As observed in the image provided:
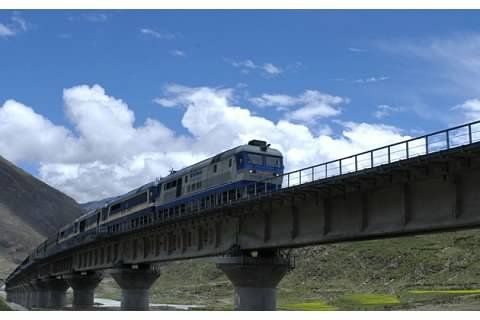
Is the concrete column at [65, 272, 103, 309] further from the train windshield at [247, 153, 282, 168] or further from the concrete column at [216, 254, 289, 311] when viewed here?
the concrete column at [216, 254, 289, 311]

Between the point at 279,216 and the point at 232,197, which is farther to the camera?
the point at 232,197

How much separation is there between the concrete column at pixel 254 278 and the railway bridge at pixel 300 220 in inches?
2.6

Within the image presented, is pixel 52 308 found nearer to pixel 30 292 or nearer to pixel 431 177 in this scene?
pixel 30 292

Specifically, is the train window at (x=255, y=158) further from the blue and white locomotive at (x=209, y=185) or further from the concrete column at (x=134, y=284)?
the concrete column at (x=134, y=284)

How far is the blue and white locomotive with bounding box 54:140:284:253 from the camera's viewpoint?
4472 cm

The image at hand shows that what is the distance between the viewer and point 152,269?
64.2 m

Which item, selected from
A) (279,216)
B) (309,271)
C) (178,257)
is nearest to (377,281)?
(309,271)

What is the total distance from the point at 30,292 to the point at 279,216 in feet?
325

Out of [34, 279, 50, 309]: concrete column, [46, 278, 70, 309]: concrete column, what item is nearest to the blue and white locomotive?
[46, 278, 70, 309]: concrete column

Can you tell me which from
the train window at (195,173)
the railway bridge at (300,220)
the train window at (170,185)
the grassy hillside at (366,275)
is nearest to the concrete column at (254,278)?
the railway bridge at (300,220)

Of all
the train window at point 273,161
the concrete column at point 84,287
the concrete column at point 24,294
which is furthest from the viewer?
the concrete column at point 24,294

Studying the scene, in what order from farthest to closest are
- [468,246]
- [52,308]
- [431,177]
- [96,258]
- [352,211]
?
[468,246]
[52,308]
[96,258]
[352,211]
[431,177]

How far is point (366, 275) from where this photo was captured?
355 ft

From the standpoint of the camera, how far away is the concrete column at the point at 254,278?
132ft
